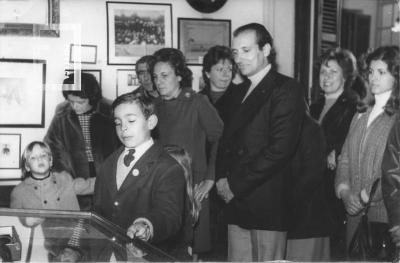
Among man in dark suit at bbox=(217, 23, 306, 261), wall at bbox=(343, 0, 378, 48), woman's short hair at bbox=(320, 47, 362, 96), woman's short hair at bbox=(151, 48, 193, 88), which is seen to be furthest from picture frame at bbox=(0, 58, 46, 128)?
wall at bbox=(343, 0, 378, 48)

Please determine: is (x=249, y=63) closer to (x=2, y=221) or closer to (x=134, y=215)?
(x=134, y=215)

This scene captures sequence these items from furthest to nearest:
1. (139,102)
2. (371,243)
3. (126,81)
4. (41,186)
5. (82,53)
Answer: (126,81) < (82,53) < (41,186) < (371,243) < (139,102)

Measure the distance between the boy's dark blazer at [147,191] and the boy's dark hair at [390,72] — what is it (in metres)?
0.87

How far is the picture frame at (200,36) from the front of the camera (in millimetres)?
2570

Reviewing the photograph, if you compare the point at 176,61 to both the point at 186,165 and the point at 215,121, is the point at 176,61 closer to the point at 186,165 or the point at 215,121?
the point at 215,121

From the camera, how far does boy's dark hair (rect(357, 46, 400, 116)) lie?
220 centimetres

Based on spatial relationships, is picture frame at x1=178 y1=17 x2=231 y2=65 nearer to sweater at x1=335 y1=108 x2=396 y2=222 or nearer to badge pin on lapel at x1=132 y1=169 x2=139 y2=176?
sweater at x1=335 y1=108 x2=396 y2=222

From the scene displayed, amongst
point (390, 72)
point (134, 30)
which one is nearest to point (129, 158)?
point (134, 30)

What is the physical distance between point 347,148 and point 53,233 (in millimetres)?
1304

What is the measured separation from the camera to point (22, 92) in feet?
8.08

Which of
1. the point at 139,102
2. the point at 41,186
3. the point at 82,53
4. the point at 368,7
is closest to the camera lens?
the point at 139,102

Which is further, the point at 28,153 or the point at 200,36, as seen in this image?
the point at 200,36

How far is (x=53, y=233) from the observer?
4.61 ft

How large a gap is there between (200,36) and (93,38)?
0.46 meters
